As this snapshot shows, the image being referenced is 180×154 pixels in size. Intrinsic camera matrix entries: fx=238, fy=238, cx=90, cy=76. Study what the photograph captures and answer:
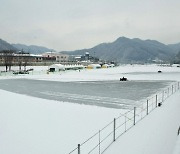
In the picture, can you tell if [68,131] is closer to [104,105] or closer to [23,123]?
[23,123]

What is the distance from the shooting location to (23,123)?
55.0 ft

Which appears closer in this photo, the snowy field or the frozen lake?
the snowy field

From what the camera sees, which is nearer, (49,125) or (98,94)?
(49,125)

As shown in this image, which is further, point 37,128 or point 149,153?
point 37,128

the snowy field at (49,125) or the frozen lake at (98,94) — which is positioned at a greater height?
the frozen lake at (98,94)

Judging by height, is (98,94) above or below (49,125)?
above

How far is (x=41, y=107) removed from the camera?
2262 centimetres

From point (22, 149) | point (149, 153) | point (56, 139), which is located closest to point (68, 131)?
point (56, 139)

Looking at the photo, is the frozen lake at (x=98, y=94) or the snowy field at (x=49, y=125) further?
the frozen lake at (x=98, y=94)

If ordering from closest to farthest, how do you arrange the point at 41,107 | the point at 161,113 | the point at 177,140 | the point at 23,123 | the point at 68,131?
the point at 177,140
the point at 68,131
the point at 23,123
the point at 161,113
the point at 41,107

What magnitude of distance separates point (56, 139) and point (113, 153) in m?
3.91

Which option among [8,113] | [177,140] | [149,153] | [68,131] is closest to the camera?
[149,153]

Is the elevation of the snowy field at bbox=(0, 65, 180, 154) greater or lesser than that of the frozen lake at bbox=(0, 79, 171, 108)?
lesser

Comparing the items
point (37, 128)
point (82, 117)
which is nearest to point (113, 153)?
point (37, 128)
